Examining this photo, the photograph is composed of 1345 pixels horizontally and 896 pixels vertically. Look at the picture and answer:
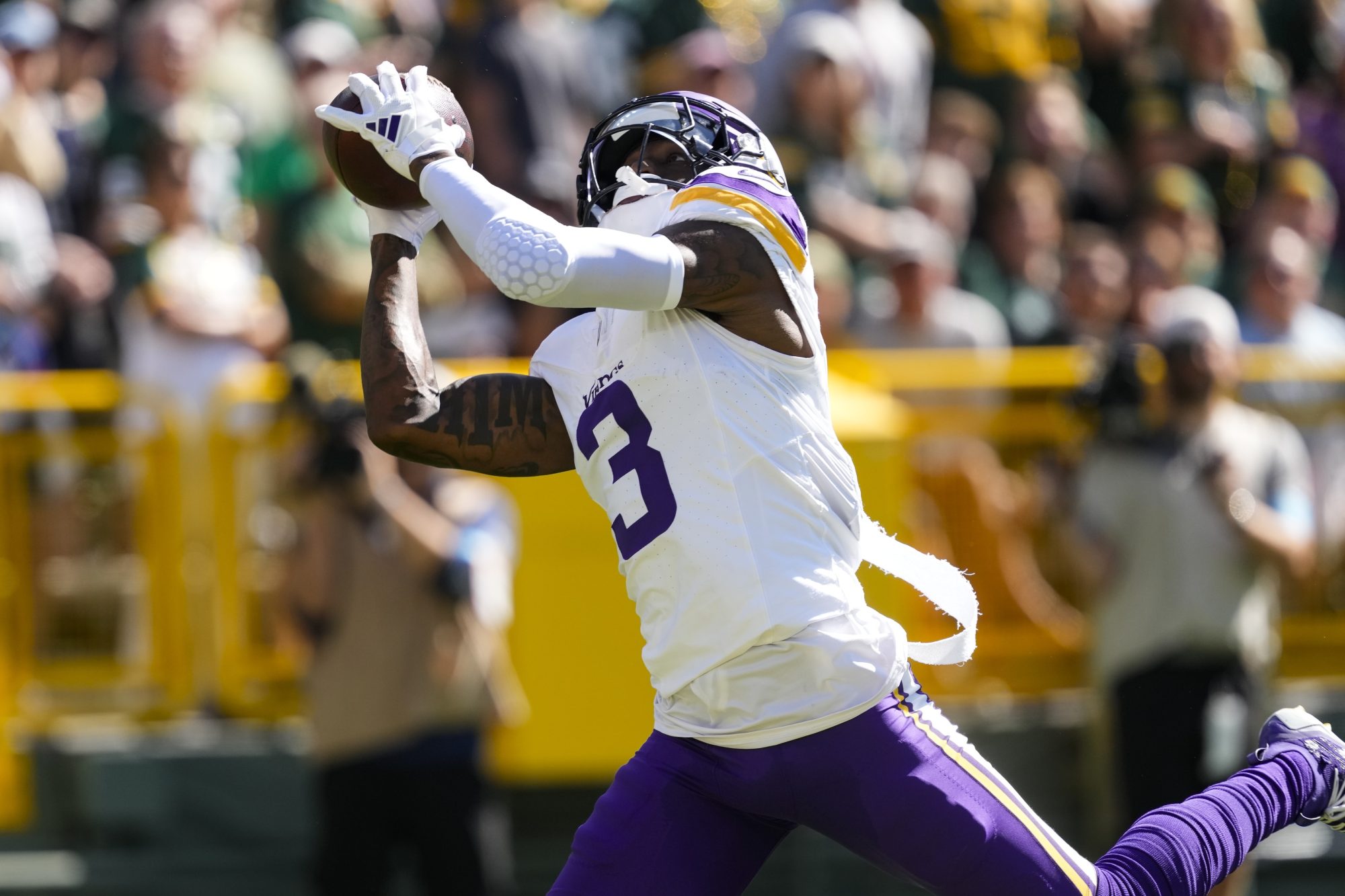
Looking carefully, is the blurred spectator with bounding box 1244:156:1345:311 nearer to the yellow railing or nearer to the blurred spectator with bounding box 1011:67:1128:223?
the blurred spectator with bounding box 1011:67:1128:223

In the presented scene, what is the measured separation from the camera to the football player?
341 cm

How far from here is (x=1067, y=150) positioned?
28.3 ft

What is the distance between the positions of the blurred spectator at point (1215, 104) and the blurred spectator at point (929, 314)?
168 centimetres

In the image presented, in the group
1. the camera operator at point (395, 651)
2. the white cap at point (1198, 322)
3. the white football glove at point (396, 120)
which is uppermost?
the white football glove at point (396, 120)

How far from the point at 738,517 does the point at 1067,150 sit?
568 centimetres

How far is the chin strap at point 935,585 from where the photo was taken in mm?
3834

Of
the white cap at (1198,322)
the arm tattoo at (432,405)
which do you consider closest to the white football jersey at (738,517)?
the arm tattoo at (432,405)

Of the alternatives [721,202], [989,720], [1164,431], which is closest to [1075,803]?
[989,720]

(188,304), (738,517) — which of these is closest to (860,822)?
(738,517)

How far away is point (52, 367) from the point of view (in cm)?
741

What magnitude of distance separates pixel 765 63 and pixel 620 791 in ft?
18.1

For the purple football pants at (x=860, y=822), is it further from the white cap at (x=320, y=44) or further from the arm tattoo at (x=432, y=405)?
the white cap at (x=320, y=44)

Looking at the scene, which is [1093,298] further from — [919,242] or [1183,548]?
[1183,548]

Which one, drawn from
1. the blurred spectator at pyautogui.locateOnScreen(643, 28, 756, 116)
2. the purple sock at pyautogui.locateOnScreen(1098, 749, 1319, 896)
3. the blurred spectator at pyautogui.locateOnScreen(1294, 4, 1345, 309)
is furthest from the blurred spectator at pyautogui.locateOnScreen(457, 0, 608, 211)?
the purple sock at pyautogui.locateOnScreen(1098, 749, 1319, 896)
